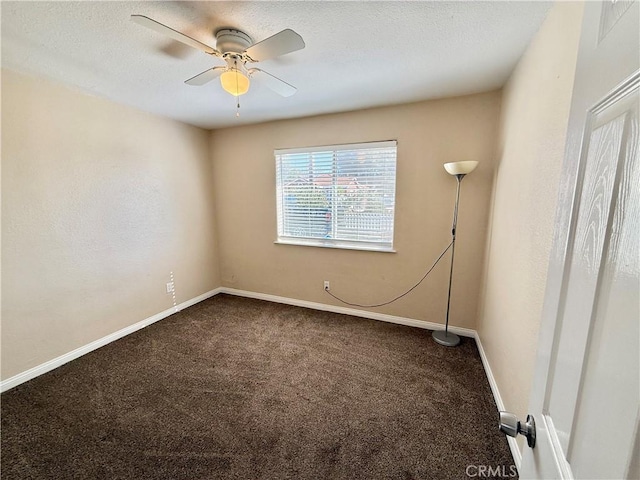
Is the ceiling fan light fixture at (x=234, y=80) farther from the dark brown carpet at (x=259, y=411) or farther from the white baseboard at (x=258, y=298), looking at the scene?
the white baseboard at (x=258, y=298)

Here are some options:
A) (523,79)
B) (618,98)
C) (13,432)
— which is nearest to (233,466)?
(13,432)

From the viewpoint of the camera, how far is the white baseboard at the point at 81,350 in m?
2.05

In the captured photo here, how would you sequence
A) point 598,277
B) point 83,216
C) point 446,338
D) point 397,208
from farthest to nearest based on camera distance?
point 397,208 < point 446,338 < point 83,216 < point 598,277

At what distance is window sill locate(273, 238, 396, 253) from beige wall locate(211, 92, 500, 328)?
0.20 ft

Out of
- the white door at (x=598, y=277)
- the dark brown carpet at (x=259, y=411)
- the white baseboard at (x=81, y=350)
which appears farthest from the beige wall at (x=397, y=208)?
the white door at (x=598, y=277)

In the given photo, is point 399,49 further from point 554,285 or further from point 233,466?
point 233,466

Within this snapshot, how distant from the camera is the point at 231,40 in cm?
152

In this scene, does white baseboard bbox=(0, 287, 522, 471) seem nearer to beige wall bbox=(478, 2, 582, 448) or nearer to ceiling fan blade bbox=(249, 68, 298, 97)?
beige wall bbox=(478, 2, 582, 448)

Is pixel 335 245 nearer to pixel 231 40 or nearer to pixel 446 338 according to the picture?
pixel 446 338

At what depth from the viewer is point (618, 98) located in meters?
0.43

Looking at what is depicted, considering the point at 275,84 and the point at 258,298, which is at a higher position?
the point at 275,84

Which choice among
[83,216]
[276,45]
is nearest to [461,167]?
[276,45]

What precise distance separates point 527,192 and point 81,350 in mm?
3770

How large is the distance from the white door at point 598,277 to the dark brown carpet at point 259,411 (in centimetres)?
116
